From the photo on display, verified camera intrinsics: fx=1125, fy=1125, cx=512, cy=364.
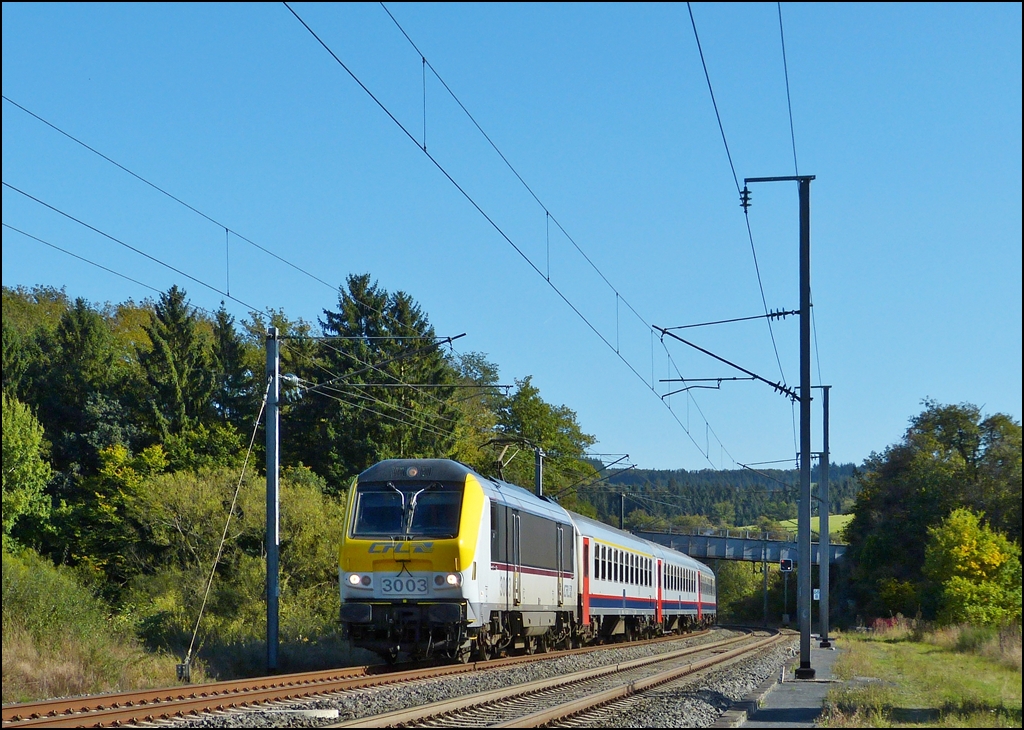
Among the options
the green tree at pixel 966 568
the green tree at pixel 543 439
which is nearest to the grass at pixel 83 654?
the green tree at pixel 966 568

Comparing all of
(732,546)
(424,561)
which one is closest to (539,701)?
(424,561)

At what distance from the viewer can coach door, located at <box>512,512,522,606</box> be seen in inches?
853

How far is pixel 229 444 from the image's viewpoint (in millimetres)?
54906

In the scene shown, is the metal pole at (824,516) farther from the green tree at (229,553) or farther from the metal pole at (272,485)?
the metal pole at (272,485)

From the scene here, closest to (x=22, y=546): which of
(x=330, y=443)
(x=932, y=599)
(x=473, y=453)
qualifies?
(x=330, y=443)

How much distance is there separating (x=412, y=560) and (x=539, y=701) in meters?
4.87

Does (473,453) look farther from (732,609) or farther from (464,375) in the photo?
(732,609)

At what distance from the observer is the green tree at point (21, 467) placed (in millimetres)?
46344

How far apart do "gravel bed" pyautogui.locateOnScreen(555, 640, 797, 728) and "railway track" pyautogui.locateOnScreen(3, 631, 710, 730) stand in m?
3.61

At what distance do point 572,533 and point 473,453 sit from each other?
126 feet

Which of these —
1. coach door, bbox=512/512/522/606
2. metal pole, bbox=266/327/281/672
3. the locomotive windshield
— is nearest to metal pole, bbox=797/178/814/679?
coach door, bbox=512/512/522/606

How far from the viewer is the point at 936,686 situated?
15.9 metres

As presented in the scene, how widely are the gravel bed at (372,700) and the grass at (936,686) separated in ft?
15.8

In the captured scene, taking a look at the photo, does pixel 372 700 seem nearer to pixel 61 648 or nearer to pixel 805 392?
pixel 61 648
